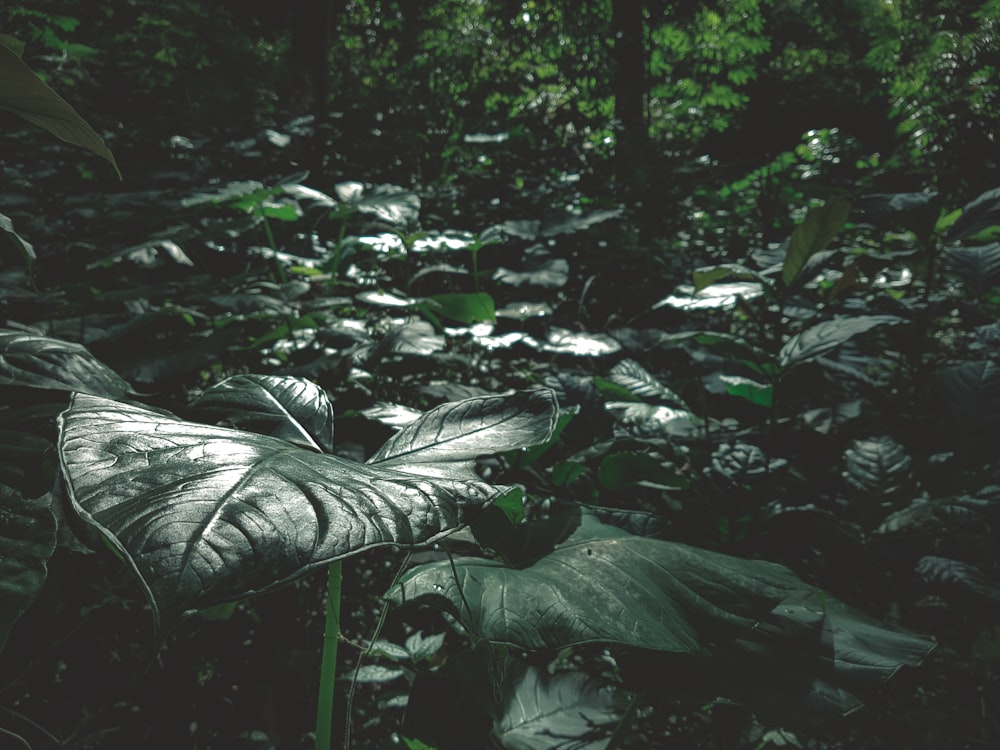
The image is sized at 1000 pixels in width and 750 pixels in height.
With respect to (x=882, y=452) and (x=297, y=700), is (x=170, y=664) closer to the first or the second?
(x=297, y=700)

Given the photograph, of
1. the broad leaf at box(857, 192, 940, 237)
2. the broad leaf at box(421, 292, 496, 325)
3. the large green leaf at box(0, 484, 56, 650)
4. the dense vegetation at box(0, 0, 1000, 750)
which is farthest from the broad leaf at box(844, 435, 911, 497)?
the large green leaf at box(0, 484, 56, 650)

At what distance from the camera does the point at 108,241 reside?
86.8 inches

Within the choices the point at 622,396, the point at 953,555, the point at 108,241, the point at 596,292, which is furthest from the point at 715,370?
the point at 108,241

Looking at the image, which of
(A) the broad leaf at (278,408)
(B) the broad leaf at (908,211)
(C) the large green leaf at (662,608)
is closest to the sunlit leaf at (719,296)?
(B) the broad leaf at (908,211)

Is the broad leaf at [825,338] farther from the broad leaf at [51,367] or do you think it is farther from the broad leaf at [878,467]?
the broad leaf at [51,367]

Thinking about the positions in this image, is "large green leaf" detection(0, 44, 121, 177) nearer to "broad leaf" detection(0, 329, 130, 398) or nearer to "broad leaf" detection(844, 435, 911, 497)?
"broad leaf" detection(0, 329, 130, 398)

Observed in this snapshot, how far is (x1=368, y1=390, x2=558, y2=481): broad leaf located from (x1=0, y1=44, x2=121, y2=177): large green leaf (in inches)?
13.7

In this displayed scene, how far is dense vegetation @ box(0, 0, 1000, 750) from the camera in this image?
1.59 feet

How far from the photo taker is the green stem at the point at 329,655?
0.56m

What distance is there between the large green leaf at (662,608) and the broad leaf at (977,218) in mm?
953

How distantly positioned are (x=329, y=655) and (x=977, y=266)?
1.48 m

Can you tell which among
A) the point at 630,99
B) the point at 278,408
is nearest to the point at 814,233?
the point at 278,408

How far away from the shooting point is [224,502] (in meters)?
0.38

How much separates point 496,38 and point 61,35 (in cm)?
232
